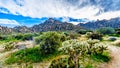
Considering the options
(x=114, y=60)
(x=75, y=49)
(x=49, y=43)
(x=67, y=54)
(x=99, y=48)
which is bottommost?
(x=114, y=60)

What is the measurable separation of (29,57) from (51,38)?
266 inches

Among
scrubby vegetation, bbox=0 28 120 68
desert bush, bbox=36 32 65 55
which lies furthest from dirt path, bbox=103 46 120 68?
desert bush, bbox=36 32 65 55

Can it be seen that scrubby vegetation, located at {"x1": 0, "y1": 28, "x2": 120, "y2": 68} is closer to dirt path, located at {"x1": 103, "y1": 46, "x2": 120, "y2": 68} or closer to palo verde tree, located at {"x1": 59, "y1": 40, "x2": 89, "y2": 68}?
palo verde tree, located at {"x1": 59, "y1": 40, "x2": 89, "y2": 68}

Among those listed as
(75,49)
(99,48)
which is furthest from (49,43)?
(75,49)

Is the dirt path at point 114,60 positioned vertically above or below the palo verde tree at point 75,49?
below

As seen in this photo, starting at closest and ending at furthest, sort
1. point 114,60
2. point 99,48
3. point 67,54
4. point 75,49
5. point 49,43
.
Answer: point 75,49 < point 67,54 < point 114,60 < point 99,48 < point 49,43

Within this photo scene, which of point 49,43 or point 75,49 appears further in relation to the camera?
point 49,43

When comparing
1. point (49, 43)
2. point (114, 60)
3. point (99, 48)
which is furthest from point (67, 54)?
point (114, 60)

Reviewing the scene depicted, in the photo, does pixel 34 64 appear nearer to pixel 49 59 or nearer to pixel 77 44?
pixel 49 59

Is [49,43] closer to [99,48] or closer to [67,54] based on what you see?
[67,54]

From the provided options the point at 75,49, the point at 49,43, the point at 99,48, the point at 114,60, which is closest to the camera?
the point at 75,49

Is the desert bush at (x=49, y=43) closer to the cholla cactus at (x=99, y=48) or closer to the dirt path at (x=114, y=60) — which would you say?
the cholla cactus at (x=99, y=48)

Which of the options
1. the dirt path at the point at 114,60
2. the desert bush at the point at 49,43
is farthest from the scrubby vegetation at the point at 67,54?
the dirt path at the point at 114,60

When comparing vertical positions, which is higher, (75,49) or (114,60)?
(75,49)
